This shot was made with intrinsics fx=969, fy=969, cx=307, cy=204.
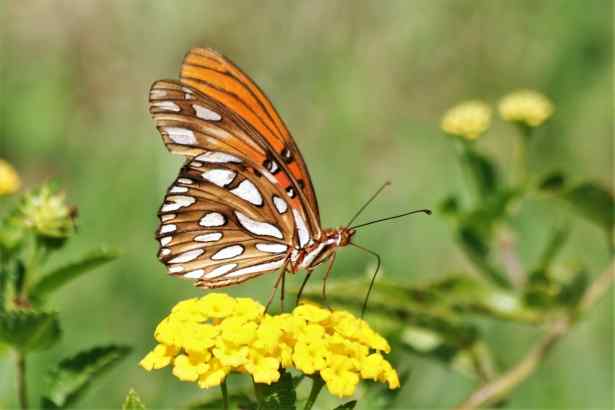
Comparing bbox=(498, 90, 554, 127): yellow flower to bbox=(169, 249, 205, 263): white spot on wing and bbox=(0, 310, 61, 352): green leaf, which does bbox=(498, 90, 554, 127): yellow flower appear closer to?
bbox=(169, 249, 205, 263): white spot on wing

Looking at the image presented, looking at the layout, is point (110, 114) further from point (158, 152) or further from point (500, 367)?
point (500, 367)

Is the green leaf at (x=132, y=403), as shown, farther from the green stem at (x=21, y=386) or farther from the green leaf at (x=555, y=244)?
the green leaf at (x=555, y=244)

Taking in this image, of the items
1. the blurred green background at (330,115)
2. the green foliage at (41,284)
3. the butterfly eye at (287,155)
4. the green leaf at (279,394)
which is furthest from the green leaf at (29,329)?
the blurred green background at (330,115)

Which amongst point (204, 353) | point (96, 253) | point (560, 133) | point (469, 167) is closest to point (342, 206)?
point (560, 133)

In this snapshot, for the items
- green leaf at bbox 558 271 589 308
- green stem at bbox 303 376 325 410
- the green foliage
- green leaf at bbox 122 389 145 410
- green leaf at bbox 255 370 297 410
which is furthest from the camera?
green leaf at bbox 558 271 589 308

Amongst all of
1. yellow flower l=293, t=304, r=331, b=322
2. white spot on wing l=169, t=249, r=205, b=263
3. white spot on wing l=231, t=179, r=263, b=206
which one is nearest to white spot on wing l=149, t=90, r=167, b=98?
white spot on wing l=231, t=179, r=263, b=206

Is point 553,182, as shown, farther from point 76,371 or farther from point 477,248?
point 76,371
